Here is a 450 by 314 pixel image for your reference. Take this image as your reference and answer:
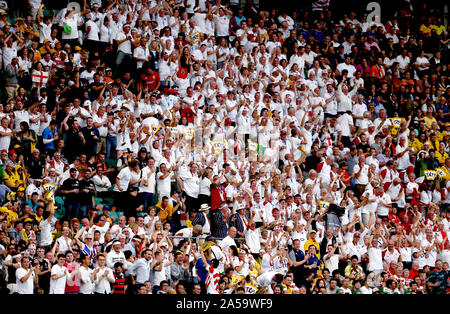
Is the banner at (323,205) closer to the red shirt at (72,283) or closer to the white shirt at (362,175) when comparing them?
the white shirt at (362,175)

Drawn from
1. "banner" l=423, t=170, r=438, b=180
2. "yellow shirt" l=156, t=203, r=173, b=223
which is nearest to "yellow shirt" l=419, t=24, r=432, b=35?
"banner" l=423, t=170, r=438, b=180

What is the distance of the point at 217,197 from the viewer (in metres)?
18.3

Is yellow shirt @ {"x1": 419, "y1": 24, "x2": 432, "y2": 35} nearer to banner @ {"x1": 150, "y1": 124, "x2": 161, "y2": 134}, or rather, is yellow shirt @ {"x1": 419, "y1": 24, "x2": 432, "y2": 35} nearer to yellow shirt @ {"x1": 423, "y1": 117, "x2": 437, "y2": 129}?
yellow shirt @ {"x1": 423, "y1": 117, "x2": 437, "y2": 129}

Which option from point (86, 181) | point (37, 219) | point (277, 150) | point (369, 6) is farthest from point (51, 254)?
point (369, 6)

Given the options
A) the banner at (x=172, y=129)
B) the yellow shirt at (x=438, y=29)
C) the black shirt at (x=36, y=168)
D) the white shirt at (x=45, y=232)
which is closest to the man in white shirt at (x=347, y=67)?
the yellow shirt at (x=438, y=29)

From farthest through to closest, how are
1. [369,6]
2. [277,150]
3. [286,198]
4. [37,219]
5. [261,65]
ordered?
[369,6] < [261,65] < [277,150] < [286,198] < [37,219]

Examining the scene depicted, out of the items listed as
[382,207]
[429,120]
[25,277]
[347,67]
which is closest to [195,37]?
[347,67]

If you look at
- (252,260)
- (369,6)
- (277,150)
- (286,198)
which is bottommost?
(252,260)

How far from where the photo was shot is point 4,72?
1931 cm

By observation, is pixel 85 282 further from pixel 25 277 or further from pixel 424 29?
pixel 424 29

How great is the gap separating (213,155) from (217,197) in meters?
1.46

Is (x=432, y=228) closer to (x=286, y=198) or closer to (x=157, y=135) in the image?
(x=286, y=198)

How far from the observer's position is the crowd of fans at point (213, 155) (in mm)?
15977

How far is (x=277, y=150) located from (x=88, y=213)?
19.0 feet
